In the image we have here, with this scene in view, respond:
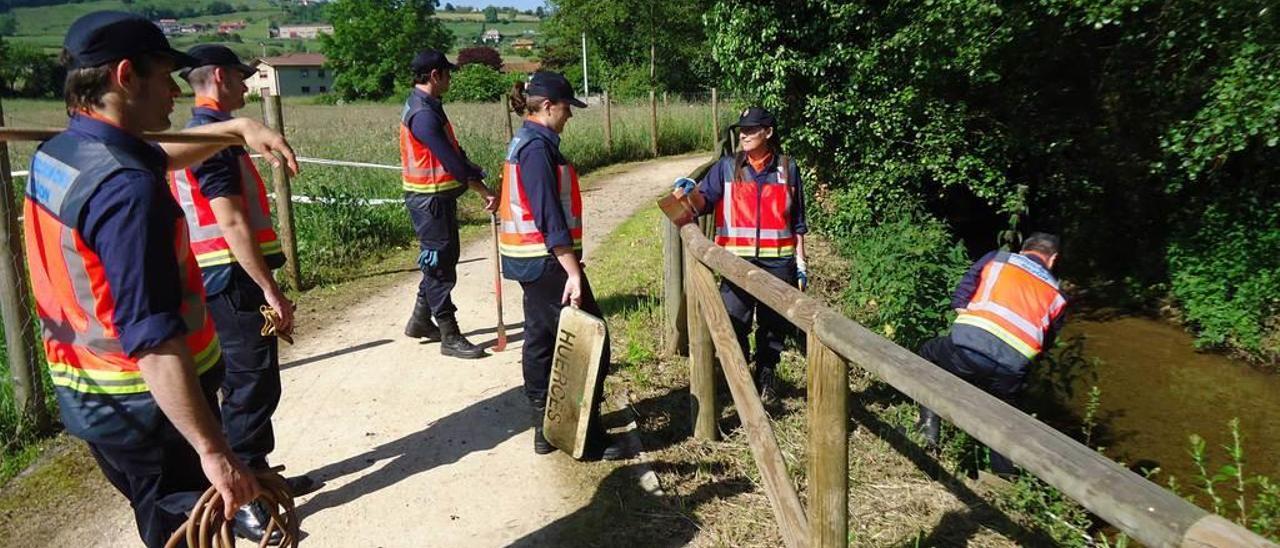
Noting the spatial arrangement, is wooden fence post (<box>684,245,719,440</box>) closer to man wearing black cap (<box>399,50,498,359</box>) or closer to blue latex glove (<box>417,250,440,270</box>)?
man wearing black cap (<box>399,50,498,359</box>)

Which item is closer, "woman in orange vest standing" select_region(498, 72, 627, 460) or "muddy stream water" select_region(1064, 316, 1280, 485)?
"woman in orange vest standing" select_region(498, 72, 627, 460)

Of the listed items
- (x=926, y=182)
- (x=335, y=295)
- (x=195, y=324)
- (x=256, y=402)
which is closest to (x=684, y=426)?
(x=256, y=402)

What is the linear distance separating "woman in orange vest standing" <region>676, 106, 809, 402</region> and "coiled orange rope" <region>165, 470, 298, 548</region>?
2993 mm

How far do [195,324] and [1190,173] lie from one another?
8612 mm

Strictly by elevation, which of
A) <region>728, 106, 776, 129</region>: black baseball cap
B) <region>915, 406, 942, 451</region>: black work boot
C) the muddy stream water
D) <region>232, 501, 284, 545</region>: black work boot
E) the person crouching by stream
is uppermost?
<region>728, 106, 776, 129</region>: black baseball cap

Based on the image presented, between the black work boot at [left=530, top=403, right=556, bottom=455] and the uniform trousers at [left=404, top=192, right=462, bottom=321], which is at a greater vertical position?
the uniform trousers at [left=404, top=192, right=462, bottom=321]

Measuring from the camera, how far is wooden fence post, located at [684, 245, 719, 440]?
4457mm

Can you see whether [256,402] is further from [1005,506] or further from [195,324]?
[1005,506]

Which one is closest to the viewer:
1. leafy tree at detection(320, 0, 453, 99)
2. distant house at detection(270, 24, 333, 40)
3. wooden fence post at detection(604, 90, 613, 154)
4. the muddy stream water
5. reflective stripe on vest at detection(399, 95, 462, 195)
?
reflective stripe on vest at detection(399, 95, 462, 195)

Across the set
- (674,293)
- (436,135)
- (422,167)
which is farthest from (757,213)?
(422,167)

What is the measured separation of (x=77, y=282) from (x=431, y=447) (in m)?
2.59

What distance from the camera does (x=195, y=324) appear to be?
7.80 ft

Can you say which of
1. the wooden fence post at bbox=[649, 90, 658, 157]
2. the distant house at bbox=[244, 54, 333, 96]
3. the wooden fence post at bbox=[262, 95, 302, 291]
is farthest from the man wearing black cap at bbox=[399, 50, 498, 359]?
the distant house at bbox=[244, 54, 333, 96]

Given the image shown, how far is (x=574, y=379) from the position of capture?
13.1 feet
